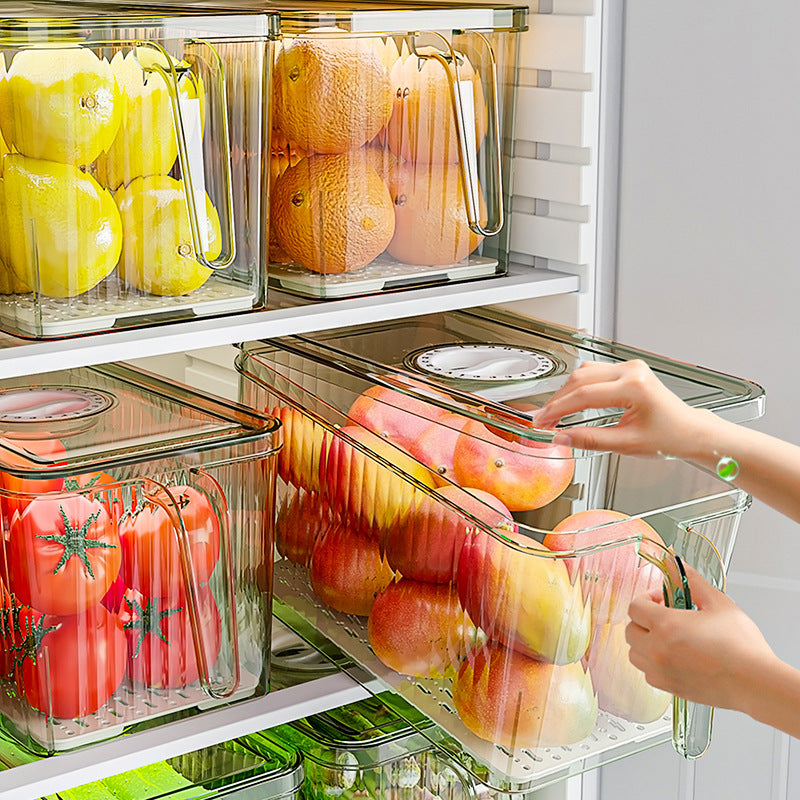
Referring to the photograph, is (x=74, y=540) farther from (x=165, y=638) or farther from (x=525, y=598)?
(x=525, y=598)

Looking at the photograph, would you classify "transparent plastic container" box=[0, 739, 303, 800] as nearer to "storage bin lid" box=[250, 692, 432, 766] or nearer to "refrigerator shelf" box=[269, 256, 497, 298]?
"storage bin lid" box=[250, 692, 432, 766]

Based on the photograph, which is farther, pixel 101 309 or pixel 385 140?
pixel 385 140

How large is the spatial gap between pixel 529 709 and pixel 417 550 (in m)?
0.14

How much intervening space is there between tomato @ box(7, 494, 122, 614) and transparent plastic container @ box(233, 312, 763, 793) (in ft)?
0.70

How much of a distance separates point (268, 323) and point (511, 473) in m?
0.22

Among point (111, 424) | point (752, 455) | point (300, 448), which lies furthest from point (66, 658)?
point (752, 455)

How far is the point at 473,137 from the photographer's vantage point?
1.00 m

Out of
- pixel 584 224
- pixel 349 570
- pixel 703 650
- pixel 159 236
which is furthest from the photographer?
pixel 584 224

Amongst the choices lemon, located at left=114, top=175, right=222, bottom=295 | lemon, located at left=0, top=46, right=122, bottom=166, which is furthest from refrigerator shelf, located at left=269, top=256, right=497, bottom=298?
lemon, located at left=0, top=46, right=122, bottom=166

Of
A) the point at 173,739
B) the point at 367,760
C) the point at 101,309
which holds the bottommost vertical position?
the point at 367,760

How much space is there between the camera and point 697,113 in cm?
100

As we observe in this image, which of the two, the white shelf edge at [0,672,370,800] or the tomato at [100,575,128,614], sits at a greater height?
the tomato at [100,575,128,614]

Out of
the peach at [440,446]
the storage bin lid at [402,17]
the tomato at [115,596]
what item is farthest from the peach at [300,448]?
the storage bin lid at [402,17]

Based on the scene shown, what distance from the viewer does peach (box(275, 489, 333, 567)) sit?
1.00 m
